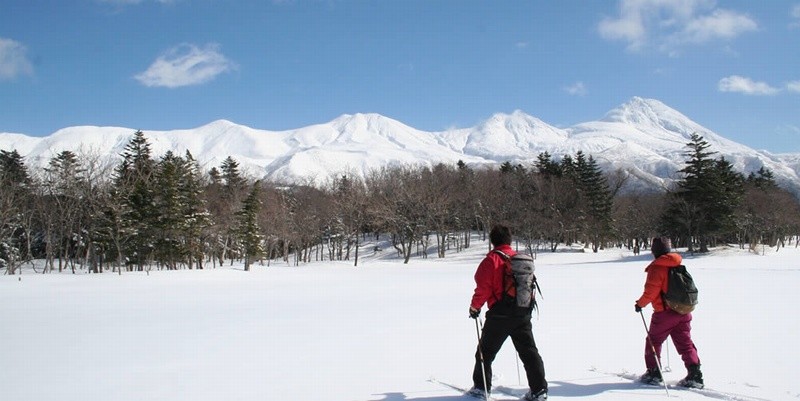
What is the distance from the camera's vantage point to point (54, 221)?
137 ft

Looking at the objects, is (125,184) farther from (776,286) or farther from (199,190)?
(776,286)

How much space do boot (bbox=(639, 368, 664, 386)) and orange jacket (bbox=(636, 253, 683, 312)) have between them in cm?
73

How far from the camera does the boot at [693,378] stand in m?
5.55

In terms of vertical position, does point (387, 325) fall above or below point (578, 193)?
below

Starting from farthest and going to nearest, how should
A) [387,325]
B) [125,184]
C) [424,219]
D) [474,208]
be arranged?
[474,208]
[424,219]
[125,184]
[387,325]

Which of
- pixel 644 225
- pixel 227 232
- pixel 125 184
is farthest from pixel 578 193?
pixel 125 184

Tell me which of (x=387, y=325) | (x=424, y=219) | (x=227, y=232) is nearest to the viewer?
(x=387, y=325)

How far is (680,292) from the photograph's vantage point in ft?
18.4

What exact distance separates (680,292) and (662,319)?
43 centimetres

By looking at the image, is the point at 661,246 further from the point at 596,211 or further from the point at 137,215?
the point at 596,211

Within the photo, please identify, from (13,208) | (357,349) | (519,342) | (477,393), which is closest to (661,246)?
(519,342)

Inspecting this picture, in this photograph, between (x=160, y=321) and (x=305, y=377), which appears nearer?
(x=305, y=377)

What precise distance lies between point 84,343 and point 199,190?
3200cm

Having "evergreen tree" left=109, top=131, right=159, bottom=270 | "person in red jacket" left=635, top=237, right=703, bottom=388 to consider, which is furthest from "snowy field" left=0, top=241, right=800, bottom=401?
"evergreen tree" left=109, top=131, right=159, bottom=270
